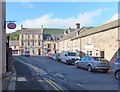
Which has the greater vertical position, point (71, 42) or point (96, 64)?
point (71, 42)

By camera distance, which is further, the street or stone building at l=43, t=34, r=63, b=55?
stone building at l=43, t=34, r=63, b=55

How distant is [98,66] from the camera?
22.4 metres

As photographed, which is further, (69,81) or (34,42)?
(34,42)

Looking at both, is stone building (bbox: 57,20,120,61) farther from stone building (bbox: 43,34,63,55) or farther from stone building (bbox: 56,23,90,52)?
stone building (bbox: 43,34,63,55)

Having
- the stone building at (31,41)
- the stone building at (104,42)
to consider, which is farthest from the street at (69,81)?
the stone building at (31,41)

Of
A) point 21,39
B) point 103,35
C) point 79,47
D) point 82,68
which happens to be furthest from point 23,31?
point 82,68

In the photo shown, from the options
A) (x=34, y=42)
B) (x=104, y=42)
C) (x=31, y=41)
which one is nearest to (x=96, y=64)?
(x=104, y=42)

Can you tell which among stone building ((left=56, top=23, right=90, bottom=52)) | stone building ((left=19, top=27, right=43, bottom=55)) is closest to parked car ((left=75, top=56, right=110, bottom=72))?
stone building ((left=56, top=23, right=90, bottom=52))

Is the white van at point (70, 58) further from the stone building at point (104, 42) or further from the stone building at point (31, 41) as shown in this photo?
the stone building at point (31, 41)

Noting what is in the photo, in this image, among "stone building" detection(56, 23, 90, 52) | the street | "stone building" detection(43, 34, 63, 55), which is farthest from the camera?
"stone building" detection(43, 34, 63, 55)

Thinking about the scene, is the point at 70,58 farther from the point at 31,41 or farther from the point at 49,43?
the point at 49,43

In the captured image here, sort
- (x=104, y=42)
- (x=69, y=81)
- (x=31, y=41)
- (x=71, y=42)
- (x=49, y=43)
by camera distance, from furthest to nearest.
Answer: (x=49, y=43) → (x=31, y=41) → (x=71, y=42) → (x=104, y=42) → (x=69, y=81)

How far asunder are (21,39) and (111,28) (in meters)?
76.3

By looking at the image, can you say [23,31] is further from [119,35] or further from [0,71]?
[0,71]
